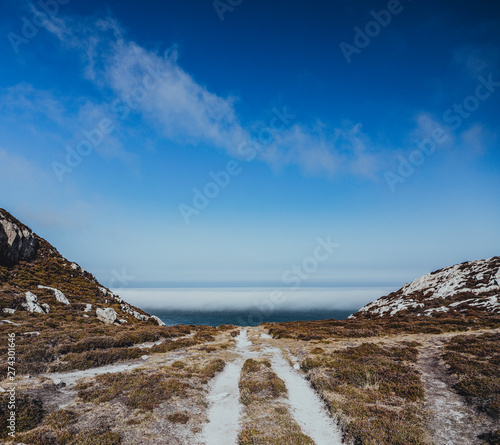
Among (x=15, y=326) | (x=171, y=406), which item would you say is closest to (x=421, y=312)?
(x=171, y=406)

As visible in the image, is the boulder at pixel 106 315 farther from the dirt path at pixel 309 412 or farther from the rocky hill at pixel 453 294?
the rocky hill at pixel 453 294

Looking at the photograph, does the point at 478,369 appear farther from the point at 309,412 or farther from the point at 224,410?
the point at 224,410

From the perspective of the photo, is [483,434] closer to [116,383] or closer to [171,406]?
[171,406]

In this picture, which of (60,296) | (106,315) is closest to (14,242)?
(60,296)

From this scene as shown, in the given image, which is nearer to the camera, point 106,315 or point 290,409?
point 290,409

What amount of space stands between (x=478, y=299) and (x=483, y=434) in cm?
5303

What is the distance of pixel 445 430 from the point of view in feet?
33.0

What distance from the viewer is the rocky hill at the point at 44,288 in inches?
1454

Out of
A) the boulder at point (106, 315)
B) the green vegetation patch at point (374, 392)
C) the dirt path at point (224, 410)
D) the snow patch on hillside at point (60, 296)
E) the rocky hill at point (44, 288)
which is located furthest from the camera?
the snow patch on hillside at point (60, 296)

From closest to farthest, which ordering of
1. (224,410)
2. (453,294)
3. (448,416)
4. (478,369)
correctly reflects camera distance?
(448,416) → (224,410) → (478,369) → (453,294)

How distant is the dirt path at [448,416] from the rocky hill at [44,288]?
138 ft

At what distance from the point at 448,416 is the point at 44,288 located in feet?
195

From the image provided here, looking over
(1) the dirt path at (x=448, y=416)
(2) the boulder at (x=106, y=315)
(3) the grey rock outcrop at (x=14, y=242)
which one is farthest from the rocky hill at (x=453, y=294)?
(3) the grey rock outcrop at (x=14, y=242)

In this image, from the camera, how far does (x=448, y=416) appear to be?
11.1 m
